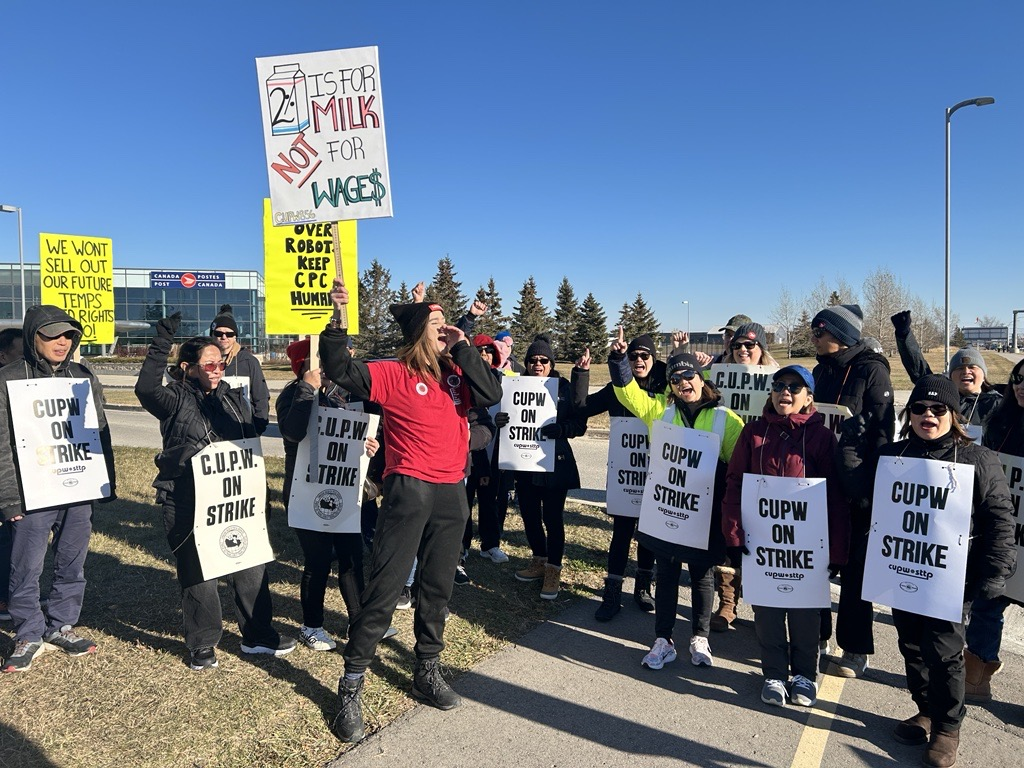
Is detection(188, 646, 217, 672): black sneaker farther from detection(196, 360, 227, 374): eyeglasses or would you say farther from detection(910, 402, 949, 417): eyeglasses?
Result: detection(910, 402, 949, 417): eyeglasses

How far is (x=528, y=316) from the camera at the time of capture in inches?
2306

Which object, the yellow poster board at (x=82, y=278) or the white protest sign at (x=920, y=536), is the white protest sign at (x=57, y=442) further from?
the yellow poster board at (x=82, y=278)

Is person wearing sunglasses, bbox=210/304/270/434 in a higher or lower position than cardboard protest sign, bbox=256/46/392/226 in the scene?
lower

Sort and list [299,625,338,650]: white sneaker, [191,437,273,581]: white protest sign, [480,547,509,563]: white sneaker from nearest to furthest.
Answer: [191,437,273,581]: white protest sign < [299,625,338,650]: white sneaker < [480,547,509,563]: white sneaker

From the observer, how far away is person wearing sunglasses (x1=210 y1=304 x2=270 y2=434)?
19.6 feet

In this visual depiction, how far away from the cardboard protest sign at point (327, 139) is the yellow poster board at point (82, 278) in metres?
8.51

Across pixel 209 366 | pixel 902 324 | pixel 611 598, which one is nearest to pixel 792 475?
pixel 611 598

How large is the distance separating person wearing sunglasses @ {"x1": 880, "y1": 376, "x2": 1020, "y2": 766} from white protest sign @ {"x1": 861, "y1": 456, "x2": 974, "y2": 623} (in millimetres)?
77

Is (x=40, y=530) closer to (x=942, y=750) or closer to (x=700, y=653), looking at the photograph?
(x=700, y=653)

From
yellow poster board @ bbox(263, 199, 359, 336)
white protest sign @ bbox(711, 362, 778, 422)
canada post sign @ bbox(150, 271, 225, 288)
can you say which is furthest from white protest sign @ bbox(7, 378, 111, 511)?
canada post sign @ bbox(150, 271, 225, 288)

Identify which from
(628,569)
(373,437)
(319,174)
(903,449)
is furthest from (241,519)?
(903,449)

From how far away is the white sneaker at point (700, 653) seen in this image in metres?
4.64

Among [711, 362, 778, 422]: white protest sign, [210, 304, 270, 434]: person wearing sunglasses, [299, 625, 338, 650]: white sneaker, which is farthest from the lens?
[210, 304, 270, 434]: person wearing sunglasses

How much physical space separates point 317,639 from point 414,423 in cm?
198
